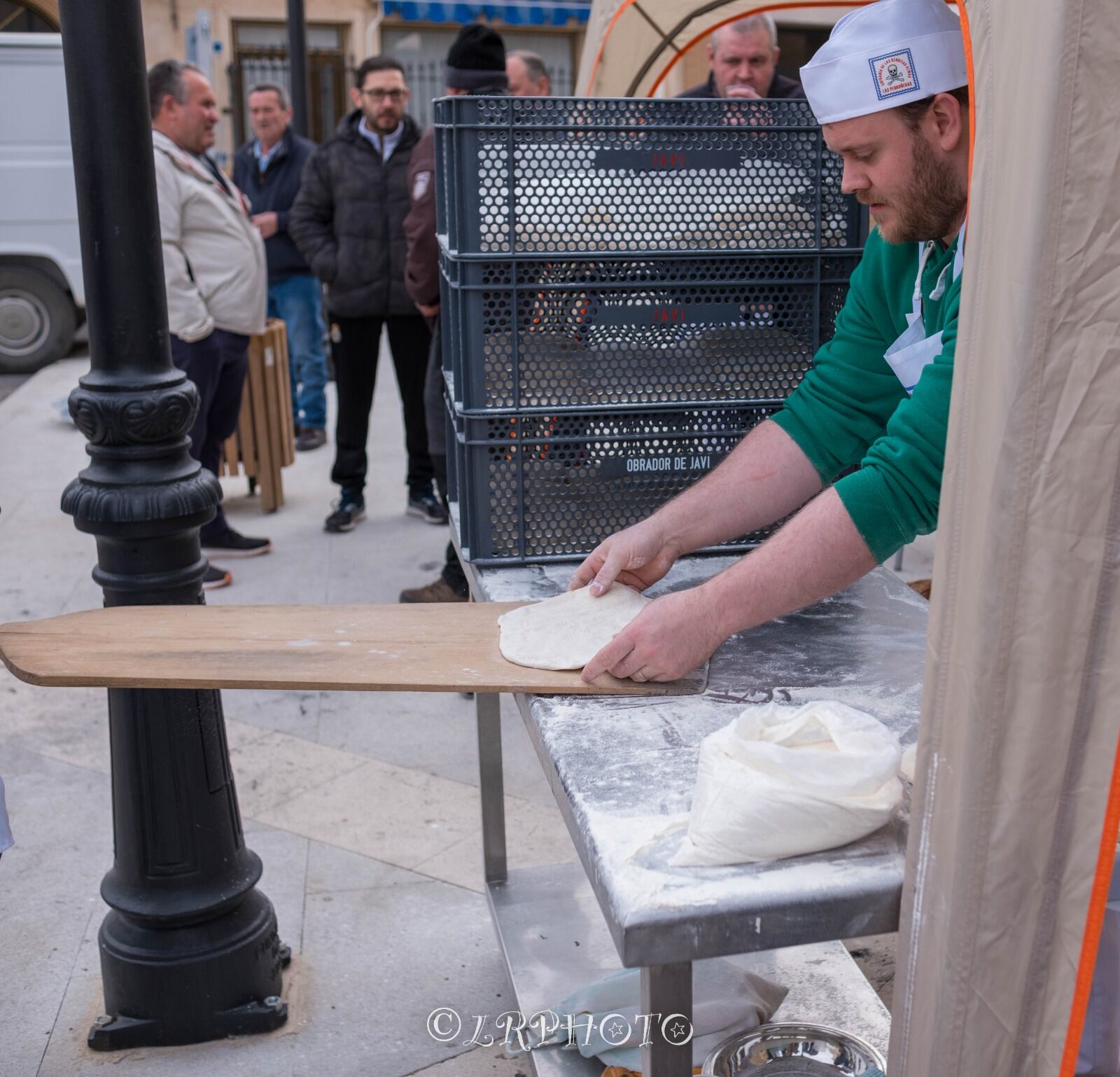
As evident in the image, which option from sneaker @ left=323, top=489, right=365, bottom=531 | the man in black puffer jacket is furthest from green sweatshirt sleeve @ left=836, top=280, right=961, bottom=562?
sneaker @ left=323, top=489, right=365, bottom=531

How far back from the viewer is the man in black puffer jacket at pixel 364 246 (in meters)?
5.68

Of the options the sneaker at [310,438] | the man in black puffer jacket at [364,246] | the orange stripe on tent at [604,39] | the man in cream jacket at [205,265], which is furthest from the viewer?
the sneaker at [310,438]

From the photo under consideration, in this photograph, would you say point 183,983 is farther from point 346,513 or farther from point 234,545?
point 346,513

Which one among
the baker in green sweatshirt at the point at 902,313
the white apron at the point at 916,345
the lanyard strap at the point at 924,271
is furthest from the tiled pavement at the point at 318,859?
the lanyard strap at the point at 924,271

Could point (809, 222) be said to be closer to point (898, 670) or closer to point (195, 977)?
point (898, 670)

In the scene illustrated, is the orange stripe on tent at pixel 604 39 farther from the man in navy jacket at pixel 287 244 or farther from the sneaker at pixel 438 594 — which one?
the man in navy jacket at pixel 287 244

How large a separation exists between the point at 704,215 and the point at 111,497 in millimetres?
1234

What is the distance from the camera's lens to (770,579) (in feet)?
5.57

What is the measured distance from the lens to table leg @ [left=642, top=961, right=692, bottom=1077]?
1.32 metres

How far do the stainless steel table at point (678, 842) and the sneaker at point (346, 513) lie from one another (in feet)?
10.9

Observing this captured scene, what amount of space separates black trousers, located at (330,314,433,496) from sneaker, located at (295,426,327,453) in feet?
5.50

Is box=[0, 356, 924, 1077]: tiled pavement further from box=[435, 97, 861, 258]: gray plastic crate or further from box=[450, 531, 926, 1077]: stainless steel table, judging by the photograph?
box=[435, 97, 861, 258]: gray plastic crate

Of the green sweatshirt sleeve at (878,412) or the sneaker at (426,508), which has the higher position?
the green sweatshirt sleeve at (878,412)

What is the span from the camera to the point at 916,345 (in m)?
1.90
